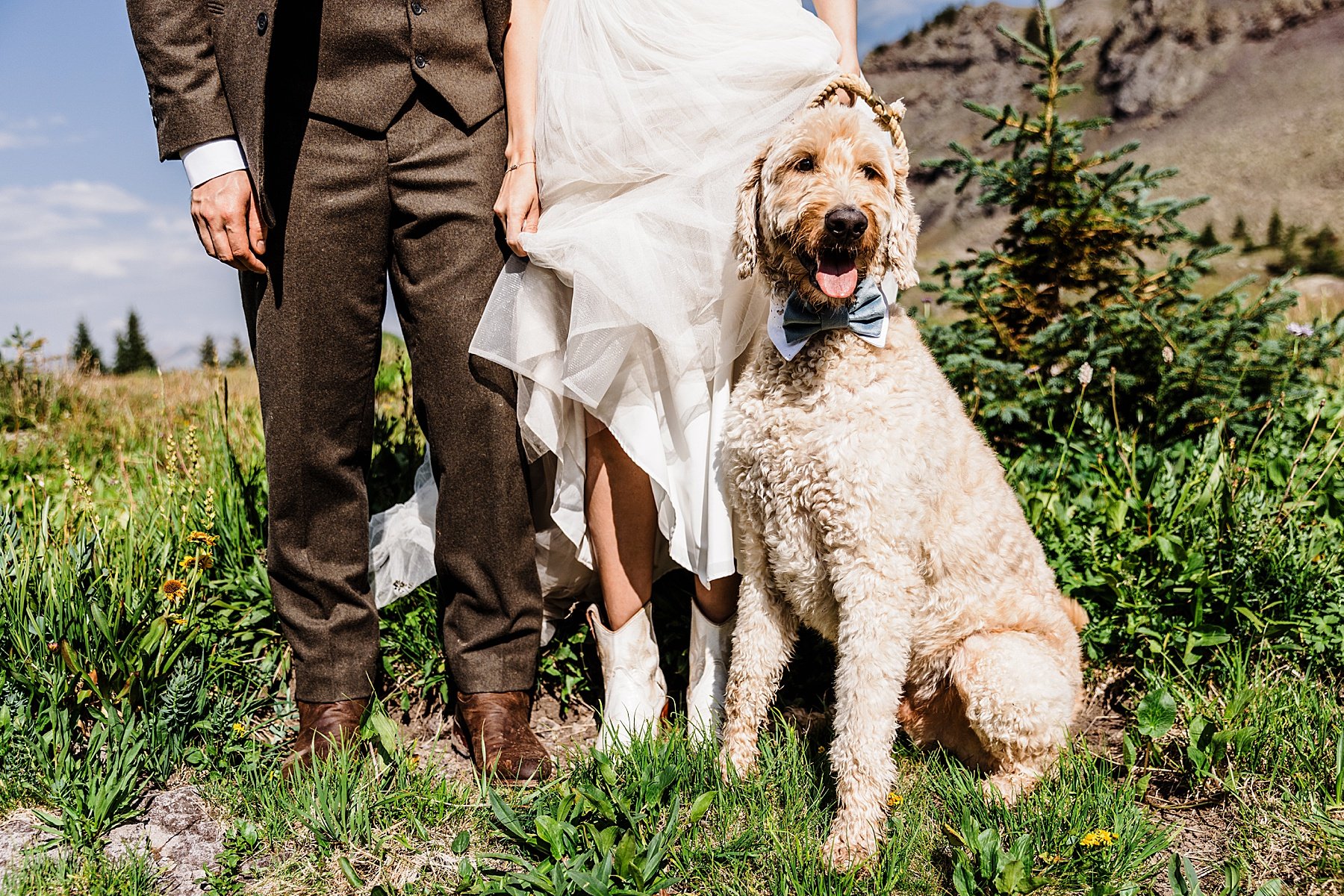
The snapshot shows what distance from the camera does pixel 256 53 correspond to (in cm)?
247

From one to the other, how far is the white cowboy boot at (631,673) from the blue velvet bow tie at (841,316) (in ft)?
3.82

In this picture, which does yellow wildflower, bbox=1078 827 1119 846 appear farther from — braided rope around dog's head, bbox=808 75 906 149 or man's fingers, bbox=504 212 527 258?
man's fingers, bbox=504 212 527 258

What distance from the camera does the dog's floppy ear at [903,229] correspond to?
232 centimetres

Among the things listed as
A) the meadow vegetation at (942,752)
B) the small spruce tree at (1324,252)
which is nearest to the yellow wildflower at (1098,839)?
the meadow vegetation at (942,752)

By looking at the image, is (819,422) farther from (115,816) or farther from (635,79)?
(115,816)

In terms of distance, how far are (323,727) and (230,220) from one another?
1.64 m

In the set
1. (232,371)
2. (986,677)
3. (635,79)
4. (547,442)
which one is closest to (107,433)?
(232,371)

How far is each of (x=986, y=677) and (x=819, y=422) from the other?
86 centimetres

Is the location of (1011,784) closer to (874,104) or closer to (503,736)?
(503,736)

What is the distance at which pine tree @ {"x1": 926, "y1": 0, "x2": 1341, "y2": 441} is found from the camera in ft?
12.1

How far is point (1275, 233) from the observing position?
40.9 m

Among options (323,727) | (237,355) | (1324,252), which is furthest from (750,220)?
(1324,252)

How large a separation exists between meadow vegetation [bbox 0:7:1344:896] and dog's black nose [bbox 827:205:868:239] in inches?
59.7

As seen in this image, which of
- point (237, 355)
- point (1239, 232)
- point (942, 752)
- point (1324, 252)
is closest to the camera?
point (942, 752)
